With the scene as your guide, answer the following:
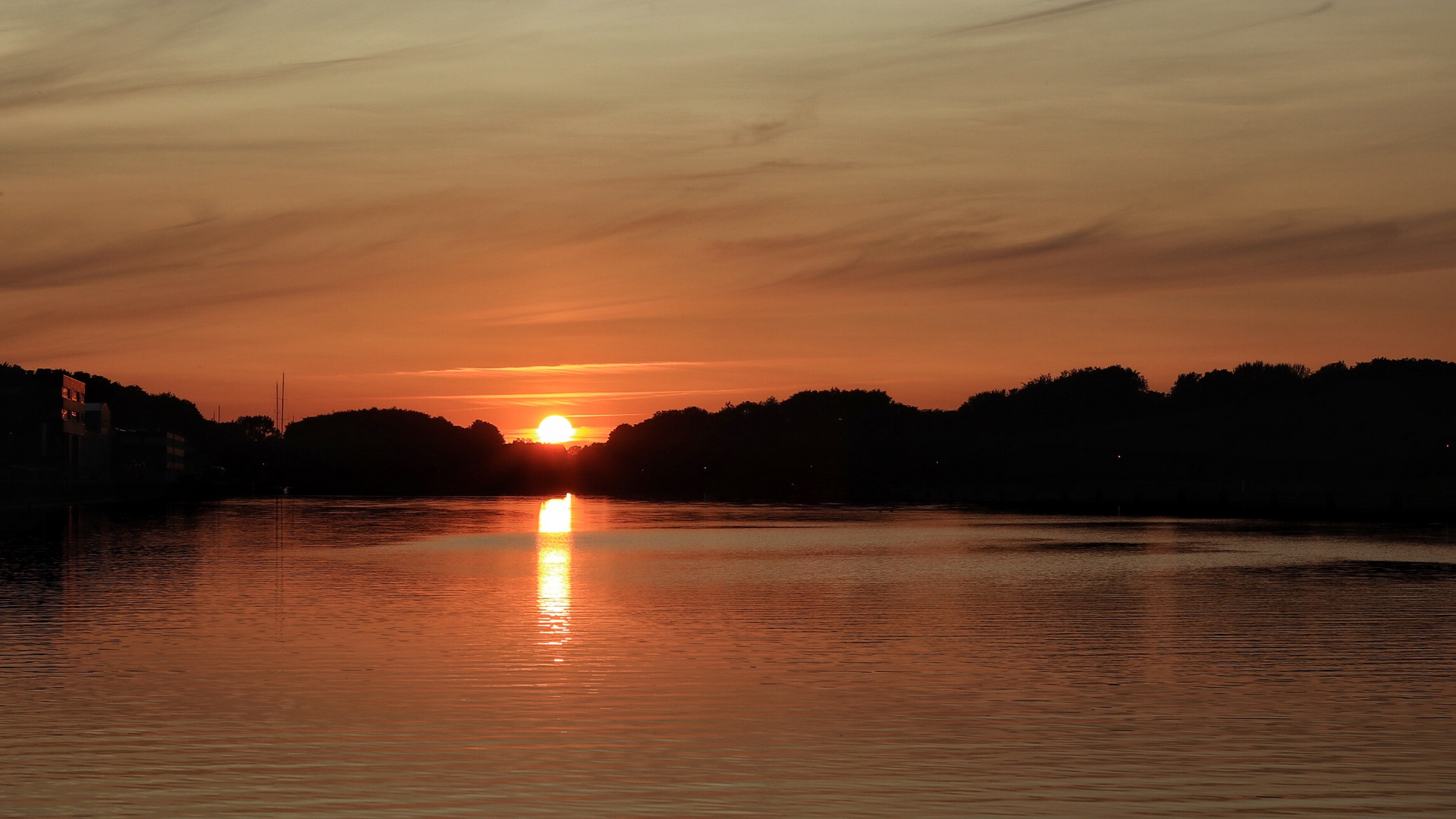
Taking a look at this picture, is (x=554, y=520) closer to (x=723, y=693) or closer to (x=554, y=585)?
(x=554, y=585)

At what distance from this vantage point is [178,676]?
25.2 m

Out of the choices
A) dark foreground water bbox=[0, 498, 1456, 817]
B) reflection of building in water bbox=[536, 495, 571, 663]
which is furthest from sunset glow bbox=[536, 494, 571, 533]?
dark foreground water bbox=[0, 498, 1456, 817]

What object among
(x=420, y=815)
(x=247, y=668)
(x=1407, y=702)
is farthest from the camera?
(x=247, y=668)

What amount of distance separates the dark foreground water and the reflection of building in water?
14.7 inches

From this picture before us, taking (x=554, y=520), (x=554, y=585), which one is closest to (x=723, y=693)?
(x=554, y=585)

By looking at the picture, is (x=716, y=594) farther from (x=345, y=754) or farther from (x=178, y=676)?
(x=345, y=754)

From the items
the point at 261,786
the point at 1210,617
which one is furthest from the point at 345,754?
the point at 1210,617

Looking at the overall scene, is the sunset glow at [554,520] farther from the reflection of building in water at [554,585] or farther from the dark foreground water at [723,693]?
the dark foreground water at [723,693]

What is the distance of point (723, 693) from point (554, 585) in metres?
25.7

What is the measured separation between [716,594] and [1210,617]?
14.7 m

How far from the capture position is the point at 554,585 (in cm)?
4869

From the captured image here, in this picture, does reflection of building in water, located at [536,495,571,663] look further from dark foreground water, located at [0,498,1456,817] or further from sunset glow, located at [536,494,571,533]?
dark foreground water, located at [0,498,1456,817]

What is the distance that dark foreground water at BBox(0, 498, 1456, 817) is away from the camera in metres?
16.5

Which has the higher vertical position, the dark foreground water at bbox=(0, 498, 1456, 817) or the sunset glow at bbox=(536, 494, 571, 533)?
the dark foreground water at bbox=(0, 498, 1456, 817)
